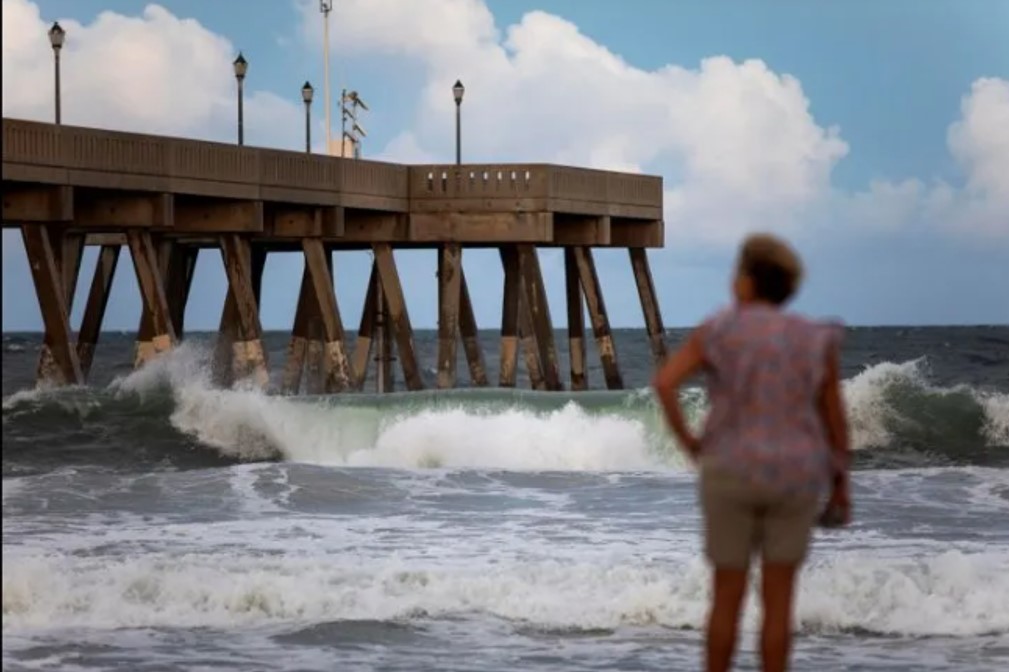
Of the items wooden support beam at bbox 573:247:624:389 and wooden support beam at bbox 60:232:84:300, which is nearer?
wooden support beam at bbox 60:232:84:300

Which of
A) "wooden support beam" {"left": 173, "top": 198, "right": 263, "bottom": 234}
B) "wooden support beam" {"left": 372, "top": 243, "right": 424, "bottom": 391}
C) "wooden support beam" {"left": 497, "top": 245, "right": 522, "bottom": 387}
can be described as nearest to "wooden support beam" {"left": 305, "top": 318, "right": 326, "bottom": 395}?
"wooden support beam" {"left": 372, "top": 243, "right": 424, "bottom": 391}

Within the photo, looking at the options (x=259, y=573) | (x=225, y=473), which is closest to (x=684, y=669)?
(x=259, y=573)

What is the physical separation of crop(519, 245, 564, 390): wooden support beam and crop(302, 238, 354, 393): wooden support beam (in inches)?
129

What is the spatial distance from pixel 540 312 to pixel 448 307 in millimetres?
1838

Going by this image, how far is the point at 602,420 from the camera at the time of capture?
2939 centimetres

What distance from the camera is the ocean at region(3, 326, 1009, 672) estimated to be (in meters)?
11.4

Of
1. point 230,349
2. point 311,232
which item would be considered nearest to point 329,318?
point 311,232

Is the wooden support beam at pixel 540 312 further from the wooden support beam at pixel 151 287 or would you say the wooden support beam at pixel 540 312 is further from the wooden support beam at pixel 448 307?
the wooden support beam at pixel 151 287

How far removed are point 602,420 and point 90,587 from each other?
55.6ft

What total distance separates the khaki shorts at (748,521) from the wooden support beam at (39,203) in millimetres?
21689

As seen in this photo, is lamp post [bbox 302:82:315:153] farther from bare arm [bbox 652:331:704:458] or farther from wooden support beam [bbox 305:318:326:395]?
bare arm [bbox 652:331:704:458]

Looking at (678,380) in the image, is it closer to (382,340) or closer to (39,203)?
(39,203)

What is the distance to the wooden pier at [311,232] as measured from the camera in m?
26.8

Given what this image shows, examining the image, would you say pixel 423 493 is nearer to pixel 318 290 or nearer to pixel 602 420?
pixel 602 420
